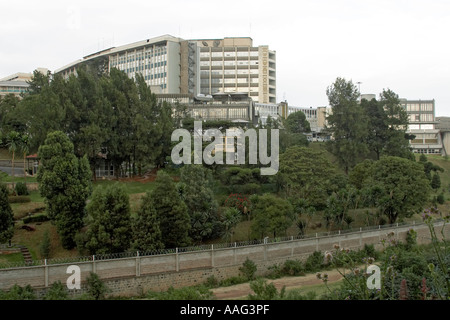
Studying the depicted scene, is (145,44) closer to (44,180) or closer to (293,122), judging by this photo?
(293,122)

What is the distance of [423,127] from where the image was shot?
10100 centimetres

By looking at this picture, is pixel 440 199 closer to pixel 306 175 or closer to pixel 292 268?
pixel 306 175

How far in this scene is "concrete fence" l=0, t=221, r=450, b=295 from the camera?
23.7 meters

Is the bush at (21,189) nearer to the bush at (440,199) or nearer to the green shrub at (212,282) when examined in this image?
the green shrub at (212,282)

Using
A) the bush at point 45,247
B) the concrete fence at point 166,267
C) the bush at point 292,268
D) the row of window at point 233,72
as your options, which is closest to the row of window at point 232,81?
the row of window at point 233,72

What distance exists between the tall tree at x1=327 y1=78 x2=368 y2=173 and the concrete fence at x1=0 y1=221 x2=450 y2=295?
27634 millimetres

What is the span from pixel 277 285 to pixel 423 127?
278 feet

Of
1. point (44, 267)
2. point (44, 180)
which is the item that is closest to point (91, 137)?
point (44, 180)

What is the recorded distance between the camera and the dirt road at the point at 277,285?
26.3 m

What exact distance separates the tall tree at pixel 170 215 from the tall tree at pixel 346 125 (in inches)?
1316

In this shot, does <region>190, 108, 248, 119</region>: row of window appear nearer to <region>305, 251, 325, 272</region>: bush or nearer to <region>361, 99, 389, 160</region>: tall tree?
<region>361, 99, 389, 160</region>: tall tree

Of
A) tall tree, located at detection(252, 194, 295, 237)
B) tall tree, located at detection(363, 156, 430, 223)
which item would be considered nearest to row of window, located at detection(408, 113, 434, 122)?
tall tree, located at detection(363, 156, 430, 223)

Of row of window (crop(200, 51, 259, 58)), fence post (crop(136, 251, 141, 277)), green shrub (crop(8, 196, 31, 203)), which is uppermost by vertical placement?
row of window (crop(200, 51, 259, 58))
